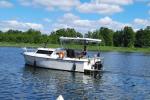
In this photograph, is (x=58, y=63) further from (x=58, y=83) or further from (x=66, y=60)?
(x=58, y=83)

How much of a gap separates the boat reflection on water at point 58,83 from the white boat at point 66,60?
3.77 feet

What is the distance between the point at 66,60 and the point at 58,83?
11544mm

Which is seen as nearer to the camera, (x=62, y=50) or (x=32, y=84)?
(x=32, y=84)

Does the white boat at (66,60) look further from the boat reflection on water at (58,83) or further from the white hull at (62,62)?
the boat reflection on water at (58,83)

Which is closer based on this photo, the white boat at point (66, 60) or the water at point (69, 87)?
the water at point (69, 87)

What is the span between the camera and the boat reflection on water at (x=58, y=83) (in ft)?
113

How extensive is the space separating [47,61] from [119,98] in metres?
23.2

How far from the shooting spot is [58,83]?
41.8m

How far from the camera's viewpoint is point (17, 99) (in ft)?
101

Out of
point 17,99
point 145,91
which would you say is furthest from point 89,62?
point 17,99

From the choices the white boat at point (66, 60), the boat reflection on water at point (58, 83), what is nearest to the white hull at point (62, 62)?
the white boat at point (66, 60)

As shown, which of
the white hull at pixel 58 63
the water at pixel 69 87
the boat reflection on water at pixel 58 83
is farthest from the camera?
the white hull at pixel 58 63

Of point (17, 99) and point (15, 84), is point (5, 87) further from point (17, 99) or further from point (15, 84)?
point (17, 99)

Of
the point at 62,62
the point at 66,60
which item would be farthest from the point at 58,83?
the point at 62,62
